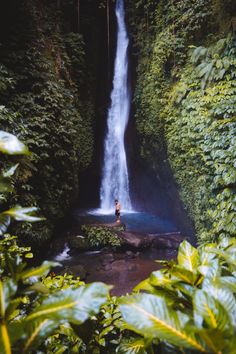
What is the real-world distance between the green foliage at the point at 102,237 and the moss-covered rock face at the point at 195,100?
8.68 ft

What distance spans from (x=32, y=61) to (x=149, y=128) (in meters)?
5.34

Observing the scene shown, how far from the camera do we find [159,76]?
32.6 feet

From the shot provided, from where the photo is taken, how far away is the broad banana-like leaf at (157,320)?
74cm

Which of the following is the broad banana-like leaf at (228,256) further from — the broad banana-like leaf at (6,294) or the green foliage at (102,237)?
the green foliage at (102,237)

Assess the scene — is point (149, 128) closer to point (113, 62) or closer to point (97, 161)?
point (97, 161)

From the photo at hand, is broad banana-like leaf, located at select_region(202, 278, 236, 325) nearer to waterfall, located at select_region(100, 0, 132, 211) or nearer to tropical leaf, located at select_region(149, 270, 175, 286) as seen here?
tropical leaf, located at select_region(149, 270, 175, 286)

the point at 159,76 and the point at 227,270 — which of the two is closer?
the point at 227,270

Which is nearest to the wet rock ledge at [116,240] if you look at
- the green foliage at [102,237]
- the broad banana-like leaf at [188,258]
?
the green foliage at [102,237]

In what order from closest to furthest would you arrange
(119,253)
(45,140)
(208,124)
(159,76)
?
(208,124) < (45,140) < (119,253) < (159,76)

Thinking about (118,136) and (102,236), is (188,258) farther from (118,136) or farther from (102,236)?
(118,136)

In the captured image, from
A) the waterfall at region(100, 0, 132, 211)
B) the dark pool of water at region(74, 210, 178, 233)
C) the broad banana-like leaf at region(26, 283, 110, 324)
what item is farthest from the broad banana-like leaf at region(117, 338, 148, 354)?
the waterfall at region(100, 0, 132, 211)

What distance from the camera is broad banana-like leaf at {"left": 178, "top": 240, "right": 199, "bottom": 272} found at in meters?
1.30

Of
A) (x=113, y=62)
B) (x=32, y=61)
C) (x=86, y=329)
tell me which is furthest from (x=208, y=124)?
(x=113, y=62)

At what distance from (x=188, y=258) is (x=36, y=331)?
2.69ft
